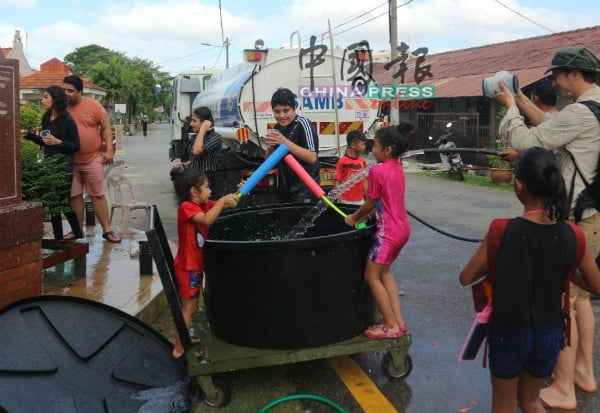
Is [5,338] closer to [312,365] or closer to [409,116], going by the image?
[312,365]

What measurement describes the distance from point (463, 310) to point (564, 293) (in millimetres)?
2541

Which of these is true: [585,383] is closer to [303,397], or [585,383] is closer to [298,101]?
[303,397]

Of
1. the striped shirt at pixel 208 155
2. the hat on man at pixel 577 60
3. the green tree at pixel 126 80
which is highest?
the green tree at pixel 126 80

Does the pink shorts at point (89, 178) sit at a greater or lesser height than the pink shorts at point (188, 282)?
greater

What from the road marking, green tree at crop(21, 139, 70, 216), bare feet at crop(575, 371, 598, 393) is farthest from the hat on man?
green tree at crop(21, 139, 70, 216)

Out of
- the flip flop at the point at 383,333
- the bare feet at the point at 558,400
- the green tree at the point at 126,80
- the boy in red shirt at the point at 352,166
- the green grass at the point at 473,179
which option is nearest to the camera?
the bare feet at the point at 558,400

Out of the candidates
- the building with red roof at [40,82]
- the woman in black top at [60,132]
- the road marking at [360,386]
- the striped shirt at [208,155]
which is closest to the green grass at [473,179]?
the striped shirt at [208,155]

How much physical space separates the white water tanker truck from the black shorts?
6.02 metres

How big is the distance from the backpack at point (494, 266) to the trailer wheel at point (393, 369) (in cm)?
109

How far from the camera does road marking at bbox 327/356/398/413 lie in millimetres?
3350

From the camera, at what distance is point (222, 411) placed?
10.9 ft

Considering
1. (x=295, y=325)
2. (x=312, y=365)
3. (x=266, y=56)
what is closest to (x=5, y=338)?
(x=295, y=325)

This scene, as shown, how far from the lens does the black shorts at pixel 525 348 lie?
2.49m

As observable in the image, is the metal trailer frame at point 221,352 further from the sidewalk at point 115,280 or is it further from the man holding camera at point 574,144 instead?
the sidewalk at point 115,280
